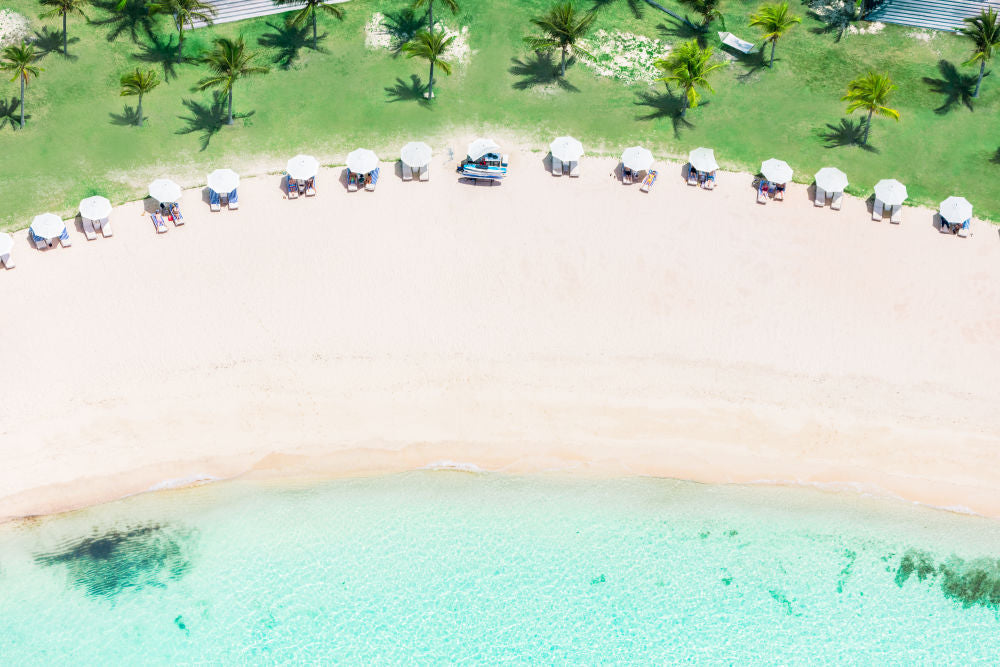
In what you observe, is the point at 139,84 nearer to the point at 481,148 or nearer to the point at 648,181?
the point at 481,148

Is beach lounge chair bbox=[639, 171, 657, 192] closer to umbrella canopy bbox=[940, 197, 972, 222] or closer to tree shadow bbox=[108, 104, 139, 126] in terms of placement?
umbrella canopy bbox=[940, 197, 972, 222]

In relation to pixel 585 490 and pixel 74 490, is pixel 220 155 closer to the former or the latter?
pixel 74 490

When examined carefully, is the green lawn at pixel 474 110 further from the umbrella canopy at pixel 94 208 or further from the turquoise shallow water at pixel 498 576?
the turquoise shallow water at pixel 498 576

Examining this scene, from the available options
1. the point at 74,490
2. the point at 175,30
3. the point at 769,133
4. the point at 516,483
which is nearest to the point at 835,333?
the point at 769,133

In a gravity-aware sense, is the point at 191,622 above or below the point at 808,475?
below

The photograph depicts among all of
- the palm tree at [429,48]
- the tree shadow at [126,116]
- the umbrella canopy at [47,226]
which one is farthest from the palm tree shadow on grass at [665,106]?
the umbrella canopy at [47,226]
